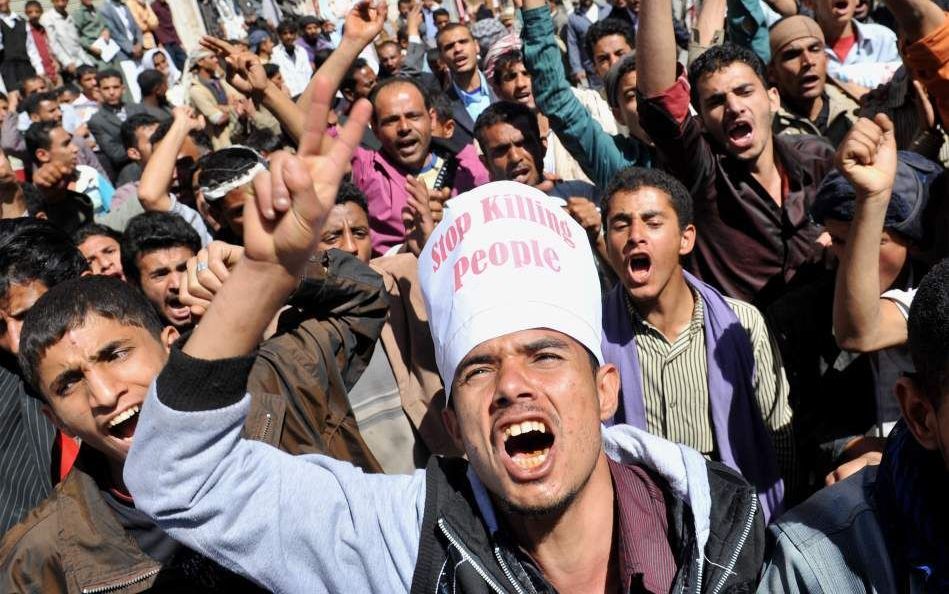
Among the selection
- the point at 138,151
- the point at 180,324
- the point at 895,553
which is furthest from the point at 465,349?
the point at 138,151

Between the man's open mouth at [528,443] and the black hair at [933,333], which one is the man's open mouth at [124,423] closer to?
the man's open mouth at [528,443]

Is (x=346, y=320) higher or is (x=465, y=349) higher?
(x=465, y=349)

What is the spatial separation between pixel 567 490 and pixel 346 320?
1.39m

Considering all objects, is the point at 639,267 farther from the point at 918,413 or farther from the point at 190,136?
the point at 190,136

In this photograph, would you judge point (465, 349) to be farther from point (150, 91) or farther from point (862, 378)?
point (150, 91)

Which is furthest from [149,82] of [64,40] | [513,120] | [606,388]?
[606,388]

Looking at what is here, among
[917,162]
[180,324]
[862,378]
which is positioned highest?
[917,162]

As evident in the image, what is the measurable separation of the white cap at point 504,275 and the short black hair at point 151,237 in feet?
7.82

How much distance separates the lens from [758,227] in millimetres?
3914

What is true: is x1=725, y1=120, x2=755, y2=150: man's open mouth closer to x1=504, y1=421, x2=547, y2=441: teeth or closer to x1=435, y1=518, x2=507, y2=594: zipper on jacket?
x1=504, y1=421, x2=547, y2=441: teeth

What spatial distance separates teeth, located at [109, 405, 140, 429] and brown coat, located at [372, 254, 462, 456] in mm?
1306

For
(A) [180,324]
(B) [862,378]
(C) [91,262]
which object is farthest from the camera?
(C) [91,262]

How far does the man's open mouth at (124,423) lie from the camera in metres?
2.50

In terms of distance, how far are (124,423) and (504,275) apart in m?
1.05
